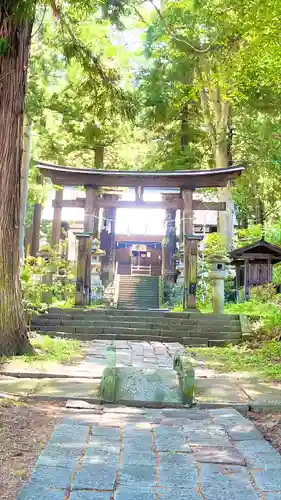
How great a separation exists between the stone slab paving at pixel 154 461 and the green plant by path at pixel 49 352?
10.1ft

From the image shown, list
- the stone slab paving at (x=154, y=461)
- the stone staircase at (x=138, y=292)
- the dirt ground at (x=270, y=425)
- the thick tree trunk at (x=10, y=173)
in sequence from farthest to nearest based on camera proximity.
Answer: the stone staircase at (x=138, y=292) < the thick tree trunk at (x=10, y=173) < the dirt ground at (x=270, y=425) < the stone slab paving at (x=154, y=461)

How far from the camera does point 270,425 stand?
4.45 m

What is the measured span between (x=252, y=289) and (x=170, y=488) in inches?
576

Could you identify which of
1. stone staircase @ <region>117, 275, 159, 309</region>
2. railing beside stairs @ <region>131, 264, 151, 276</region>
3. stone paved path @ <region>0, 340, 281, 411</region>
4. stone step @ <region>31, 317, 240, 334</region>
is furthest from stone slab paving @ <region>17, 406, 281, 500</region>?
railing beside stairs @ <region>131, 264, 151, 276</region>

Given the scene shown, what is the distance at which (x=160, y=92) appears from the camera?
18312 mm

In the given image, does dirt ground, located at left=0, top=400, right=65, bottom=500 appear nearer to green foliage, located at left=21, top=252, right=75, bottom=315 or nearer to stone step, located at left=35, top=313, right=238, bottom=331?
green foliage, located at left=21, top=252, right=75, bottom=315

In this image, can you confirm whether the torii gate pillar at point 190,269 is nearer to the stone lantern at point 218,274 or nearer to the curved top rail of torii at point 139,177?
the stone lantern at point 218,274

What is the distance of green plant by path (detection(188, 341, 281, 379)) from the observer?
24.5ft

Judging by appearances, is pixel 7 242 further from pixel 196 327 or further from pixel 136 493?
pixel 196 327

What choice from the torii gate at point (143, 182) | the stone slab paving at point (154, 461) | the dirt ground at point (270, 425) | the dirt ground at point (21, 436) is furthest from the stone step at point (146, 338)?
the stone slab paving at point (154, 461)

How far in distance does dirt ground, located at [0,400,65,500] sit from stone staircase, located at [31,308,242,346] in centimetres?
636

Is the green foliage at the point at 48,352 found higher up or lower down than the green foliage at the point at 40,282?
lower down

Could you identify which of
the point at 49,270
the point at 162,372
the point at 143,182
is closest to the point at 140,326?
the point at 49,270

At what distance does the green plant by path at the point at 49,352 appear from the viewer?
716cm
